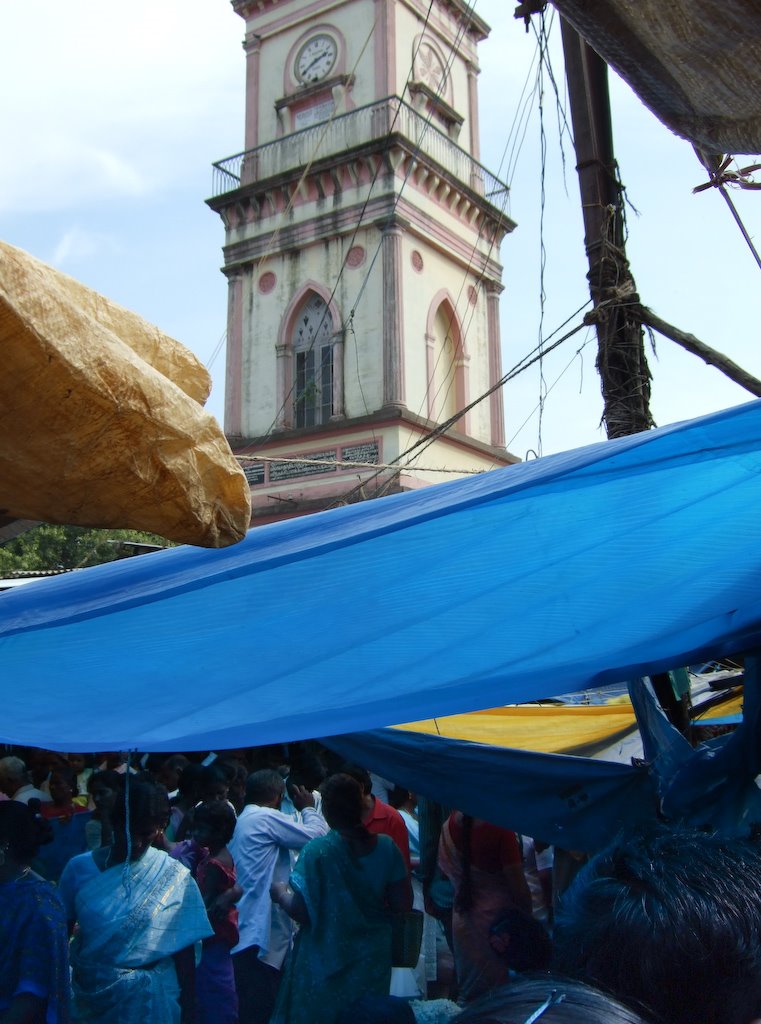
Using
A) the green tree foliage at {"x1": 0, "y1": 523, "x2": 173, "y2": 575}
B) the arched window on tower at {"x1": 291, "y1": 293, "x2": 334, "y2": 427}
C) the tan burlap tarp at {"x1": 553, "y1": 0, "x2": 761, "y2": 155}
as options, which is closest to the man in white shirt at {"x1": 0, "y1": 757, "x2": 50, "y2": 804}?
the tan burlap tarp at {"x1": 553, "y1": 0, "x2": 761, "y2": 155}

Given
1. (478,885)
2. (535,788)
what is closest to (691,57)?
(535,788)

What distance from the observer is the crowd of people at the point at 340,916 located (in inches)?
55.6

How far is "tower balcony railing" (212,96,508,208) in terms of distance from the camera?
14.0m

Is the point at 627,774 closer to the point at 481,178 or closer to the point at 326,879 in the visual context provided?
the point at 326,879

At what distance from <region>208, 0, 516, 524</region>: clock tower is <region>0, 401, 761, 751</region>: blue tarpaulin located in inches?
409

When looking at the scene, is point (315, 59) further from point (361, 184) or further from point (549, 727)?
point (549, 727)

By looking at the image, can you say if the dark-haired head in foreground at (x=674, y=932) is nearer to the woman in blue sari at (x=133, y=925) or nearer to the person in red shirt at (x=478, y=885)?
the woman in blue sari at (x=133, y=925)

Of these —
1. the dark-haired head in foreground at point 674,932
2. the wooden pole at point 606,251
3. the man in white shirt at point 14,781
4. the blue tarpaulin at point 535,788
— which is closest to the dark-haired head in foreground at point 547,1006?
the dark-haired head in foreground at point 674,932

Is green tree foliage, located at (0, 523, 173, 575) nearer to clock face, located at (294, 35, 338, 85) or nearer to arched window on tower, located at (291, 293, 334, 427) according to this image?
arched window on tower, located at (291, 293, 334, 427)

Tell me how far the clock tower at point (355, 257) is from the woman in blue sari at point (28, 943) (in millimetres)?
10192

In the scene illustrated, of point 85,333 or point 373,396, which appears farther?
point 373,396

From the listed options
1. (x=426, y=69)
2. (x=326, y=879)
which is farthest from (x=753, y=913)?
(x=426, y=69)

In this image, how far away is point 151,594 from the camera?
2510mm

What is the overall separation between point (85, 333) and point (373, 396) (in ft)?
40.9
